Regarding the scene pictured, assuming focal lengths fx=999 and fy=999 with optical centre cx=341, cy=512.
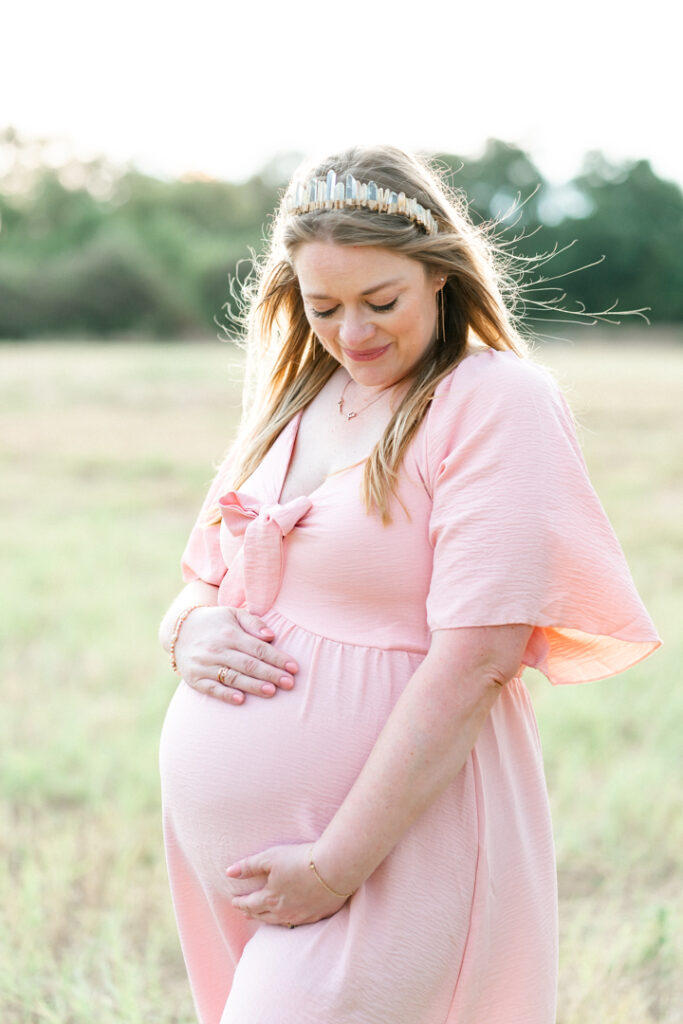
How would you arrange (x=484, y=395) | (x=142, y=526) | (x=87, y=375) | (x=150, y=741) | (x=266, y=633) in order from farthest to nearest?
(x=87, y=375) < (x=142, y=526) < (x=150, y=741) < (x=266, y=633) < (x=484, y=395)

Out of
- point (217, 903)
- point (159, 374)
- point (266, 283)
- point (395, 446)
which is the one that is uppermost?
point (266, 283)

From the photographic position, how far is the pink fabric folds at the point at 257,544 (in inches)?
56.6

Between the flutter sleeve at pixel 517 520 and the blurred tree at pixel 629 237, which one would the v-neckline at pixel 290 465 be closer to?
the flutter sleeve at pixel 517 520

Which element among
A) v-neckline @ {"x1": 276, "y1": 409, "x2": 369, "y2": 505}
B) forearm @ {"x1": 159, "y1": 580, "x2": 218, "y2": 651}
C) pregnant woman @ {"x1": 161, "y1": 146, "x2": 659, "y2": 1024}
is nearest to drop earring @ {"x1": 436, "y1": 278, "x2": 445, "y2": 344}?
pregnant woman @ {"x1": 161, "y1": 146, "x2": 659, "y2": 1024}

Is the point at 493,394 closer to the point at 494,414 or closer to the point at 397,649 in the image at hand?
the point at 494,414

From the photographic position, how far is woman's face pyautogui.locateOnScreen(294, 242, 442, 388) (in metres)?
1.37

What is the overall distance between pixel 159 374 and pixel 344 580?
13942mm

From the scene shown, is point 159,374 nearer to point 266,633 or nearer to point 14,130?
point 266,633

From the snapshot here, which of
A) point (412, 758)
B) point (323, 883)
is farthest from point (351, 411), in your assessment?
point (323, 883)

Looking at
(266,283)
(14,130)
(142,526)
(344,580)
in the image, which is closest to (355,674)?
(344,580)

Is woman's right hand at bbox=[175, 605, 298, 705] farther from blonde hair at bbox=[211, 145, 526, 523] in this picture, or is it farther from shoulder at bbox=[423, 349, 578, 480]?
shoulder at bbox=[423, 349, 578, 480]

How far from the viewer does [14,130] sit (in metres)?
29.8

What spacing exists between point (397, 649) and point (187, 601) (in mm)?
465

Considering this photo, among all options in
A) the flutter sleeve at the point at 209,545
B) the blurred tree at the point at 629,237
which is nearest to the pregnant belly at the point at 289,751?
the flutter sleeve at the point at 209,545
